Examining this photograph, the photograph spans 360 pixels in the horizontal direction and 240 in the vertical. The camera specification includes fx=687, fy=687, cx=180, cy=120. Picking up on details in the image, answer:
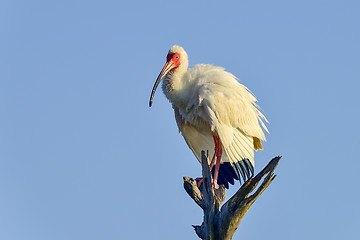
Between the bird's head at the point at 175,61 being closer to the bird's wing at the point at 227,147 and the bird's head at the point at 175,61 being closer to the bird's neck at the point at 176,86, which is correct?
the bird's neck at the point at 176,86

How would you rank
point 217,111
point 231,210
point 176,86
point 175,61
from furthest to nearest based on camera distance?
1. point 175,61
2. point 176,86
3. point 217,111
4. point 231,210

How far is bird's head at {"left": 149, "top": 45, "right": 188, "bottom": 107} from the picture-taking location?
453 inches

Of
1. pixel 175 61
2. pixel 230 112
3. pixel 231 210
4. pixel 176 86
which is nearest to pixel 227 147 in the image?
pixel 230 112

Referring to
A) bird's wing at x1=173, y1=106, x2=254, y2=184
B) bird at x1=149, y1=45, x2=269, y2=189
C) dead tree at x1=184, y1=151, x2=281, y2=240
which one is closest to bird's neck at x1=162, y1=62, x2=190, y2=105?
bird at x1=149, y1=45, x2=269, y2=189

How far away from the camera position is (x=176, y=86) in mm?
11320

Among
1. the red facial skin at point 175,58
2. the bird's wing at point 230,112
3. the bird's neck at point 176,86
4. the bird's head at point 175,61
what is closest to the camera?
the bird's wing at point 230,112

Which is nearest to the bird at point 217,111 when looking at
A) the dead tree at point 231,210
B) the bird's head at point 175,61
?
the bird's head at point 175,61

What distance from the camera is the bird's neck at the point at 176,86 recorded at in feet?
37.0

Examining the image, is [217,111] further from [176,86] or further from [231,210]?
[231,210]

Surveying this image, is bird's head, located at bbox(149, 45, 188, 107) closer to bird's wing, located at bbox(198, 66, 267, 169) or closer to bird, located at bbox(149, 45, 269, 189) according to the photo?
bird, located at bbox(149, 45, 269, 189)

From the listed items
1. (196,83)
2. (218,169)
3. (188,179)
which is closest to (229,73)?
(196,83)

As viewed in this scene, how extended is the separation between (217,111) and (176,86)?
89 centimetres

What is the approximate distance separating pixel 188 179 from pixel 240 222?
0.96m

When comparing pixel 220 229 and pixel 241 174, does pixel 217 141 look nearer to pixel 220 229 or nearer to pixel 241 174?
pixel 241 174
